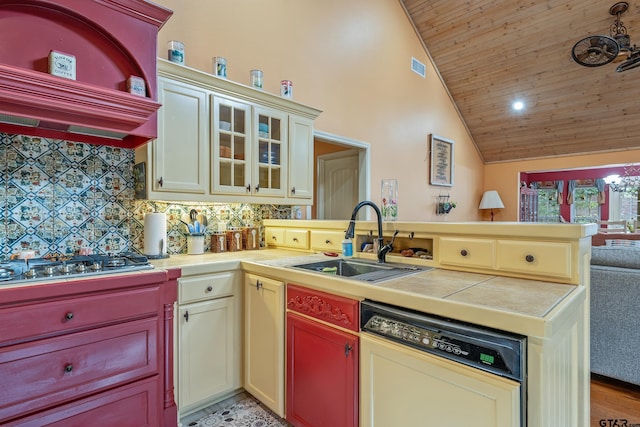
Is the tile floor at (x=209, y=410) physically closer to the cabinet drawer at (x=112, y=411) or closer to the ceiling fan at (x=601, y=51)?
the cabinet drawer at (x=112, y=411)

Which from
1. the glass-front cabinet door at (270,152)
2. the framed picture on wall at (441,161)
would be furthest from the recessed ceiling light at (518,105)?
the glass-front cabinet door at (270,152)

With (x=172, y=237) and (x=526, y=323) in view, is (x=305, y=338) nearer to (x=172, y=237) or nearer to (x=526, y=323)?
(x=526, y=323)

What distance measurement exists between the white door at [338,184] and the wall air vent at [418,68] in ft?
6.03

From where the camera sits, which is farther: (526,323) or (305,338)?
(305,338)

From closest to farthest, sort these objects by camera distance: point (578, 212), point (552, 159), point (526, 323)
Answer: point (526, 323), point (552, 159), point (578, 212)

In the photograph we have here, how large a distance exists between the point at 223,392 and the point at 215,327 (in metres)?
0.43

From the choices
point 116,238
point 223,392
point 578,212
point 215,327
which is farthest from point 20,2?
point 578,212

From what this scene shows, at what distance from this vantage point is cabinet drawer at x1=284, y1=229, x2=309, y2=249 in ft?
8.95

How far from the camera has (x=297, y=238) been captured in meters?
2.80

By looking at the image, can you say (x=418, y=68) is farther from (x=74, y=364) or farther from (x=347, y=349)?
(x=74, y=364)

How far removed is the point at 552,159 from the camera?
19.9ft

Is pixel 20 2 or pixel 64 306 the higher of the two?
pixel 20 2

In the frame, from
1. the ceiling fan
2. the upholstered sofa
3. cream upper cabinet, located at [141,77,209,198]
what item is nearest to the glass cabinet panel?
cream upper cabinet, located at [141,77,209,198]

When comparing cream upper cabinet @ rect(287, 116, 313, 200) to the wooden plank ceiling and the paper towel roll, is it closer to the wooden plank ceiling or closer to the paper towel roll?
the paper towel roll
